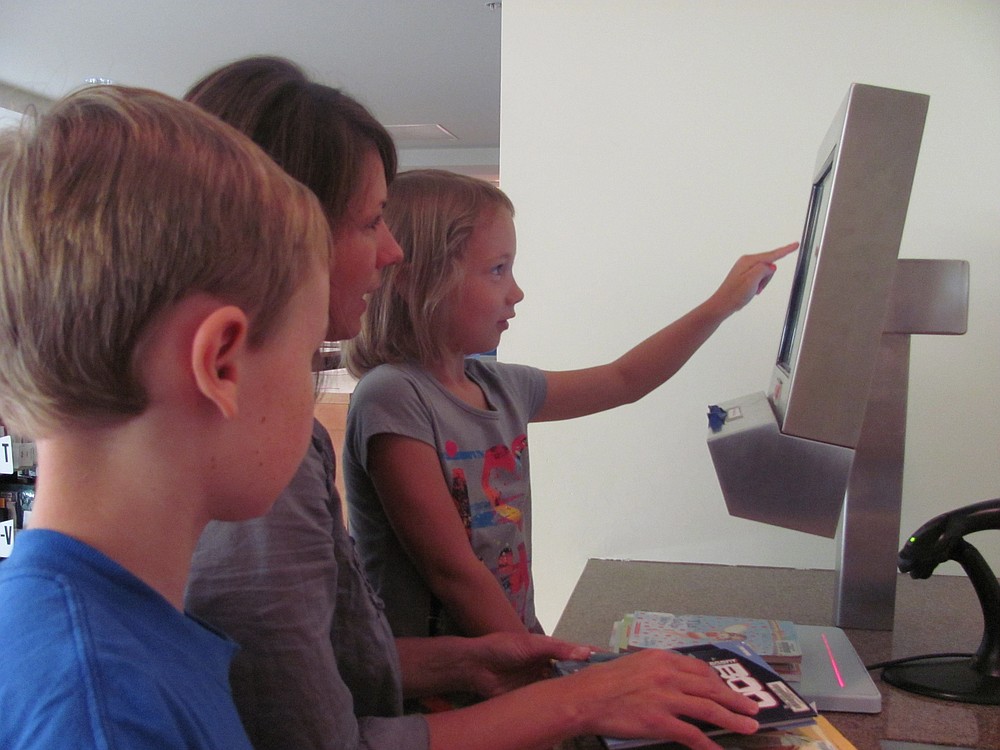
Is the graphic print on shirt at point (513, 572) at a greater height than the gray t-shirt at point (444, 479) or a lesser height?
lesser

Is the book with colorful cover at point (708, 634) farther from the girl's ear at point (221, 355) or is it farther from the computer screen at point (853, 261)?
the girl's ear at point (221, 355)

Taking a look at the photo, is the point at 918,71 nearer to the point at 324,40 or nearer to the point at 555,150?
the point at 555,150

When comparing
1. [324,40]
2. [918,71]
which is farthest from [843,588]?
[324,40]

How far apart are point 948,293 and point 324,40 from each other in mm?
3677

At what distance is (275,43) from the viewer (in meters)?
4.30

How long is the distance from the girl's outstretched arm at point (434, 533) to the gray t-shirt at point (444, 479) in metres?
0.02

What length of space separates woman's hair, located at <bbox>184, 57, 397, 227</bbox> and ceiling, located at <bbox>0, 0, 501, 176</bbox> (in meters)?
2.66

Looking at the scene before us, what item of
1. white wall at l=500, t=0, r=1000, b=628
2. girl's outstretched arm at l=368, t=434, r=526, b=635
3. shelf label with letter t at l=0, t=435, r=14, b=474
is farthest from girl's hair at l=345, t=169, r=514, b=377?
shelf label with letter t at l=0, t=435, r=14, b=474

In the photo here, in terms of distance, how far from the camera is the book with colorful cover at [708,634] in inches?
36.5

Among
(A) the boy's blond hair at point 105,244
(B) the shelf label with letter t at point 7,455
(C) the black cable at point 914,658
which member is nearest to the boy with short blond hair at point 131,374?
(A) the boy's blond hair at point 105,244

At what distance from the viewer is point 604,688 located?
71 centimetres

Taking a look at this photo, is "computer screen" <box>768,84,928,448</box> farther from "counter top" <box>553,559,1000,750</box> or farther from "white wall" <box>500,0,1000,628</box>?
"white wall" <box>500,0,1000,628</box>

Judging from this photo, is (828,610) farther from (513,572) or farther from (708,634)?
(513,572)

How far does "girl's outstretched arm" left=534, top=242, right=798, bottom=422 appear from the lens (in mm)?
1324
